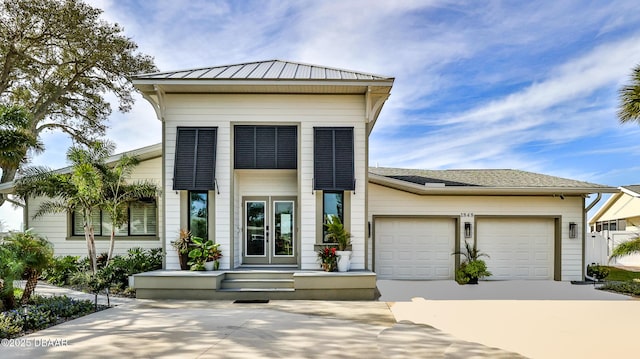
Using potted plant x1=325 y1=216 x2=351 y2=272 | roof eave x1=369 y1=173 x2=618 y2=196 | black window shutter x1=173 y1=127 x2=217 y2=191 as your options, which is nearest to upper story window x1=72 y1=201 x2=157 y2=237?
black window shutter x1=173 y1=127 x2=217 y2=191

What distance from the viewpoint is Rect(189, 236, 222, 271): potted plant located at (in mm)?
9812

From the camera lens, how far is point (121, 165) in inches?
417

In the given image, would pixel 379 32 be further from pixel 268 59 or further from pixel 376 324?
pixel 376 324

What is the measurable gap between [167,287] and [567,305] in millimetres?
8760

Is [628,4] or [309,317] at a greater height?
[628,4]

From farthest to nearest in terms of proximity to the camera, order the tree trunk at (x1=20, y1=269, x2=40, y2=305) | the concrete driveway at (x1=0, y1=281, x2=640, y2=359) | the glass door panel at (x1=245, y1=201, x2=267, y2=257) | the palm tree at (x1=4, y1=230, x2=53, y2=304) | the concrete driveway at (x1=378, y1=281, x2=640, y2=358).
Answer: the glass door panel at (x1=245, y1=201, x2=267, y2=257), the tree trunk at (x1=20, y1=269, x2=40, y2=305), the palm tree at (x1=4, y1=230, x2=53, y2=304), the concrete driveway at (x1=378, y1=281, x2=640, y2=358), the concrete driveway at (x1=0, y1=281, x2=640, y2=359)

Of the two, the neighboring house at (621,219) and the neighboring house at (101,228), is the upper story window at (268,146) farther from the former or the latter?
the neighboring house at (621,219)

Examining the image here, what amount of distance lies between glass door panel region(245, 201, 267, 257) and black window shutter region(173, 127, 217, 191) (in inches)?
56.3

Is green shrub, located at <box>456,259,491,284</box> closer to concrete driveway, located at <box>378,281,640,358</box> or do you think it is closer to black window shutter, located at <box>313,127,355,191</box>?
concrete driveway, located at <box>378,281,640,358</box>

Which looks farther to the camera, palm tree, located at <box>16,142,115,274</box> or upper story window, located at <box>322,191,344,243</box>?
upper story window, located at <box>322,191,344,243</box>

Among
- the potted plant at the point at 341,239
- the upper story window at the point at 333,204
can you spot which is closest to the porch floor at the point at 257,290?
the potted plant at the point at 341,239

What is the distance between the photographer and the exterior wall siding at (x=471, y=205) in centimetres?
1198

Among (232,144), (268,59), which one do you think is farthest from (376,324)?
(268,59)

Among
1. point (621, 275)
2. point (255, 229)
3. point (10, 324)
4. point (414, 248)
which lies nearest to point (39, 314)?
point (10, 324)
